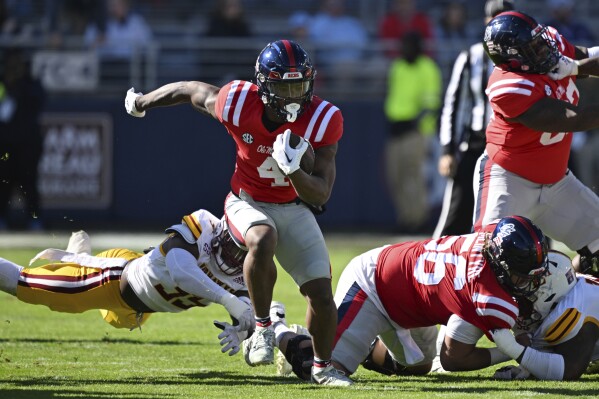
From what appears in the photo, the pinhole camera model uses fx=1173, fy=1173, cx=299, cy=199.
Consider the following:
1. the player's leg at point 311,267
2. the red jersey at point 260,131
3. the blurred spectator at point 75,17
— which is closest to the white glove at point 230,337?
the player's leg at point 311,267

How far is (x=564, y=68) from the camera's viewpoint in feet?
21.0

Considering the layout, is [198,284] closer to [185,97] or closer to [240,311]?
[240,311]

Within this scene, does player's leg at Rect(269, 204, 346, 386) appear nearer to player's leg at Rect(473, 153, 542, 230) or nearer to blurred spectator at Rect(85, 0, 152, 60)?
player's leg at Rect(473, 153, 542, 230)

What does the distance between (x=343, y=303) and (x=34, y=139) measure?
875cm

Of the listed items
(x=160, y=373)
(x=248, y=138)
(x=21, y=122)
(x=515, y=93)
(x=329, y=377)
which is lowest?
(x=21, y=122)

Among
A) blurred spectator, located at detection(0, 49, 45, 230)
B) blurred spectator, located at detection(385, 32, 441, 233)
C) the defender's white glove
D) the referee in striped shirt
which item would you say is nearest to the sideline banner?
blurred spectator, located at detection(0, 49, 45, 230)

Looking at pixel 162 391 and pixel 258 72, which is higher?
pixel 258 72

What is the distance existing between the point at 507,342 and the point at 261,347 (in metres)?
1.16

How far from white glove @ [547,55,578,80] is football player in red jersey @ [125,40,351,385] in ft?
4.41

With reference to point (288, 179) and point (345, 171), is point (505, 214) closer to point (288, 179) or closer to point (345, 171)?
point (288, 179)

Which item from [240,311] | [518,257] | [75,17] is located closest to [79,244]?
[240,311]

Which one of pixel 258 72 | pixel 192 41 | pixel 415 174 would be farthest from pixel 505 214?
pixel 192 41

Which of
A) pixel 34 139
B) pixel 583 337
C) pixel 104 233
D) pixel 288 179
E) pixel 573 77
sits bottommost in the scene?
pixel 104 233

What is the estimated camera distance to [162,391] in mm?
5371
